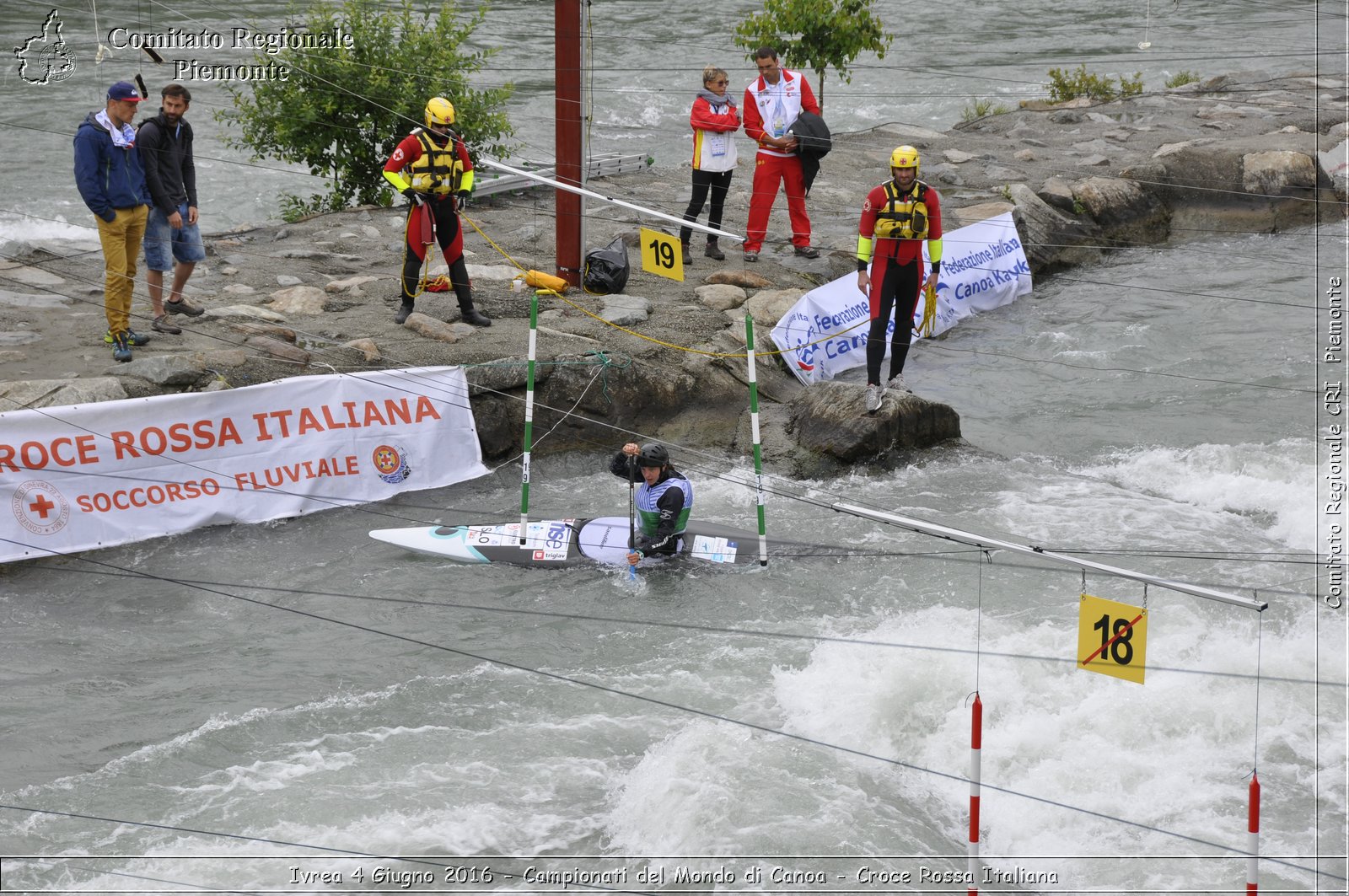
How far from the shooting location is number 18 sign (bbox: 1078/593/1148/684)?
224 inches

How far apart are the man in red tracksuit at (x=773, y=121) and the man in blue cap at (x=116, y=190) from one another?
4.78 m

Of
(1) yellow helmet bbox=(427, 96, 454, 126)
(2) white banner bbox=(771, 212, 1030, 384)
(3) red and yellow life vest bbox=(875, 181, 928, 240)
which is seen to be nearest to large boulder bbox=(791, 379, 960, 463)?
(2) white banner bbox=(771, 212, 1030, 384)

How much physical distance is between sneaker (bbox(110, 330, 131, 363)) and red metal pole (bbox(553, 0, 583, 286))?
3.57 metres

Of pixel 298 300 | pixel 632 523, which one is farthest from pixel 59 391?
pixel 632 523

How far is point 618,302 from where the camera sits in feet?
37.4

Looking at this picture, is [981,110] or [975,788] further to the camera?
[981,110]

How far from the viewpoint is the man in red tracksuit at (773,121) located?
11.5m

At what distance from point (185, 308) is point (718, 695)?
5235 millimetres

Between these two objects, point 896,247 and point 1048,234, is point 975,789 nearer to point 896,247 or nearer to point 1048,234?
point 896,247

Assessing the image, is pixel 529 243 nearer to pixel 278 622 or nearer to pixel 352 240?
pixel 352 240

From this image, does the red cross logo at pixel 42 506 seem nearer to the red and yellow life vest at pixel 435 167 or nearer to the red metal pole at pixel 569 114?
the red and yellow life vest at pixel 435 167

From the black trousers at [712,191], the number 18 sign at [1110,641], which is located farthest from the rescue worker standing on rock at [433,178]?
the number 18 sign at [1110,641]

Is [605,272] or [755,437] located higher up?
[605,272]

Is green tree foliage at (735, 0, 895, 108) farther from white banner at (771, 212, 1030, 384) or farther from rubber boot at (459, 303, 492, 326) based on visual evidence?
rubber boot at (459, 303, 492, 326)
